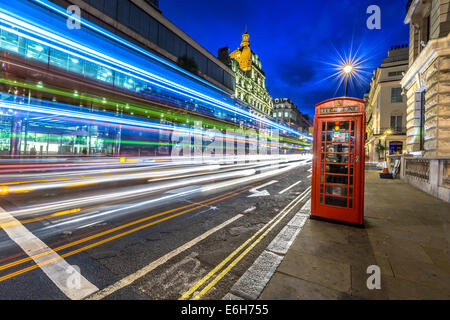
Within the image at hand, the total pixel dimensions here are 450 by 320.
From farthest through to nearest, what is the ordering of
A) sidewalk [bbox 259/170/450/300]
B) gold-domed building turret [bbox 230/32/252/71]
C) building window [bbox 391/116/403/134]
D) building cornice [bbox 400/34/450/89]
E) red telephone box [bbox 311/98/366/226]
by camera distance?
building window [bbox 391/116/403/134] < gold-domed building turret [bbox 230/32/252/71] < building cornice [bbox 400/34/450/89] < red telephone box [bbox 311/98/366/226] < sidewalk [bbox 259/170/450/300]

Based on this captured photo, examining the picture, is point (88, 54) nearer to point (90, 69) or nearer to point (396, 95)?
point (90, 69)

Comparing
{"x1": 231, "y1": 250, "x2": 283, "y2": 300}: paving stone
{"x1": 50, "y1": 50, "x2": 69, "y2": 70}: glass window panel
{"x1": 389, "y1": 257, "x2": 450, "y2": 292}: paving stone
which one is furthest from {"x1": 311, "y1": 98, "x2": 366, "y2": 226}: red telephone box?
{"x1": 50, "y1": 50, "x2": 69, "y2": 70}: glass window panel

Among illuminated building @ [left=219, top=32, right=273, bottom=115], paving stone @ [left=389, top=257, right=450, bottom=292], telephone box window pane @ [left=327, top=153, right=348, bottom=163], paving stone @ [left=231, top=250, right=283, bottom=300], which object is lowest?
paving stone @ [left=231, top=250, right=283, bottom=300]

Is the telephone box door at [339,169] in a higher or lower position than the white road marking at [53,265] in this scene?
higher

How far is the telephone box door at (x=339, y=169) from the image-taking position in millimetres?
5016

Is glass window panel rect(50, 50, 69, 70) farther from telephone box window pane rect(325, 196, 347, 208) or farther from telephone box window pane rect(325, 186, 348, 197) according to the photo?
telephone box window pane rect(325, 196, 347, 208)

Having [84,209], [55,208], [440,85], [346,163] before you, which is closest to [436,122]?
[440,85]

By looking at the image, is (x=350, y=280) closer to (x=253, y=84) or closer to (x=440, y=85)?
(x=440, y=85)

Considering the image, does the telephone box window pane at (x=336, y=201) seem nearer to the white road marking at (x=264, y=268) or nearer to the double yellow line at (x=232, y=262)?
the white road marking at (x=264, y=268)

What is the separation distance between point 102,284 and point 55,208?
4896mm

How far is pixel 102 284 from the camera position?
2.81 m

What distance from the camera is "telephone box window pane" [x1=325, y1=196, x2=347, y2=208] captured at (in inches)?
209

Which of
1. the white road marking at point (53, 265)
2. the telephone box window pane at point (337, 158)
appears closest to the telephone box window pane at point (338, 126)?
the telephone box window pane at point (337, 158)

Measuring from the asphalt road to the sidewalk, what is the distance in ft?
2.41
